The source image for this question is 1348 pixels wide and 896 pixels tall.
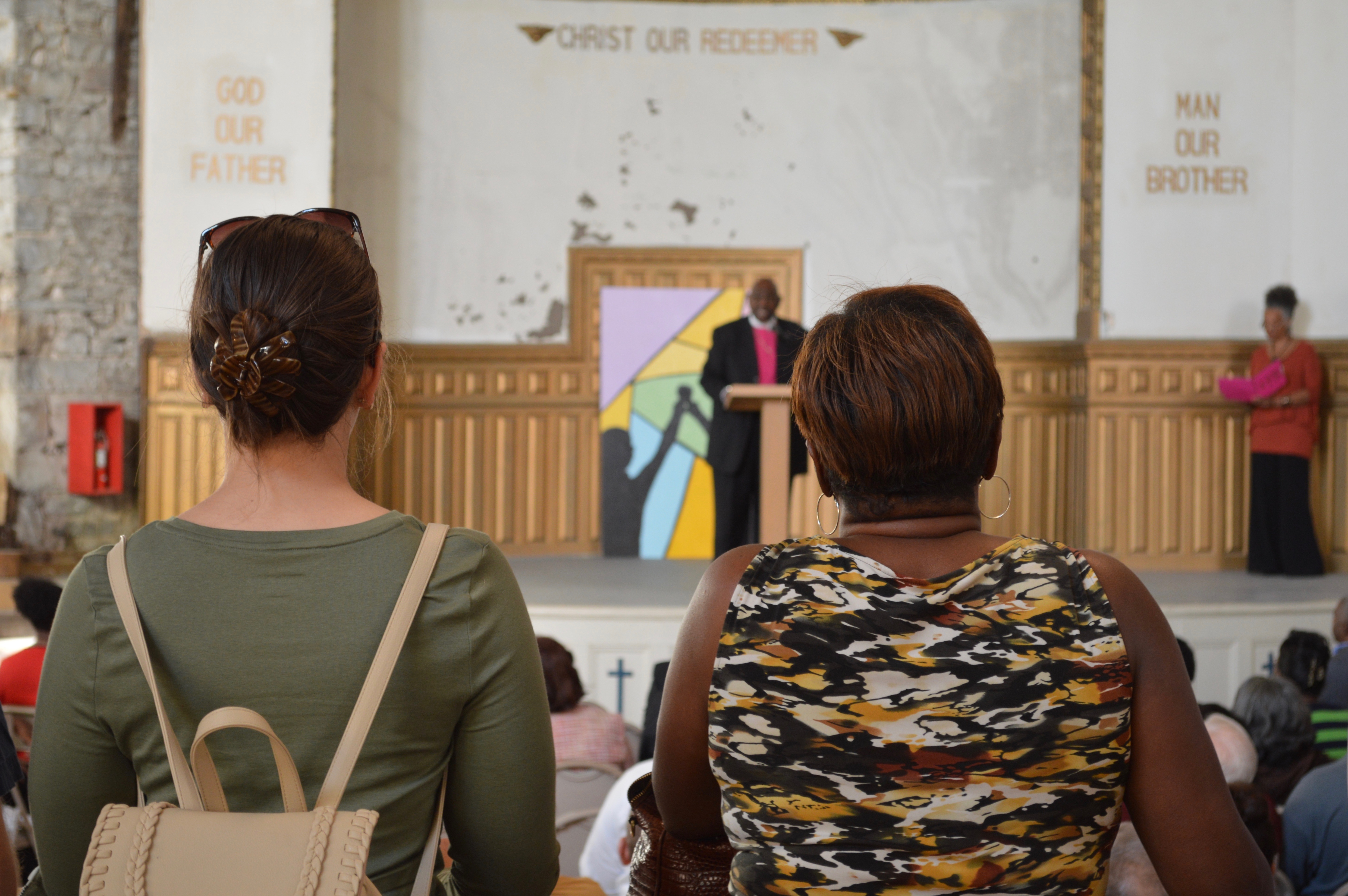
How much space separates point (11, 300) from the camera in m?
6.95

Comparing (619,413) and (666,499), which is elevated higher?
(619,413)

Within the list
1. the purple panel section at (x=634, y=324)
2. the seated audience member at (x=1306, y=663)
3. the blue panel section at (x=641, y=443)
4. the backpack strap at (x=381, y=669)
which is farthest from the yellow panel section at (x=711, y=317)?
the backpack strap at (x=381, y=669)

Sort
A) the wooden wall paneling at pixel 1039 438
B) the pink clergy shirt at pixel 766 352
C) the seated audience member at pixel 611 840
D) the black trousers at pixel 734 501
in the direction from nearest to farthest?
the seated audience member at pixel 611 840 → the black trousers at pixel 734 501 → the pink clergy shirt at pixel 766 352 → the wooden wall paneling at pixel 1039 438

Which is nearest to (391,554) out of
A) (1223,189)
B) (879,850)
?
(879,850)

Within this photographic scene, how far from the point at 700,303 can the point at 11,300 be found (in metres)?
4.50

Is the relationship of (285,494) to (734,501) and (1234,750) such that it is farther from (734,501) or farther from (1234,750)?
(734,501)

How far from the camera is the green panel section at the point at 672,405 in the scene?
7.77 m

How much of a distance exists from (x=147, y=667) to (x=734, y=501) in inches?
223

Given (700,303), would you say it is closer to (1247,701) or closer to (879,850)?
(1247,701)

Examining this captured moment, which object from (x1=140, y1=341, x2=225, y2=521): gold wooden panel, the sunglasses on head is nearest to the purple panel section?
(x1=140, y1=341, x2=225, y2=521): gold wooden panel

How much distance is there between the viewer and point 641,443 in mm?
7797

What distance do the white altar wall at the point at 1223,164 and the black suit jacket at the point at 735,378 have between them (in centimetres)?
233

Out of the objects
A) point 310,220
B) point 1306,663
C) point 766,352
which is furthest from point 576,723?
point 766,352

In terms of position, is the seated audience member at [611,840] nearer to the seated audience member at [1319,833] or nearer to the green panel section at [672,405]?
the seated audience member at [1319,833]
